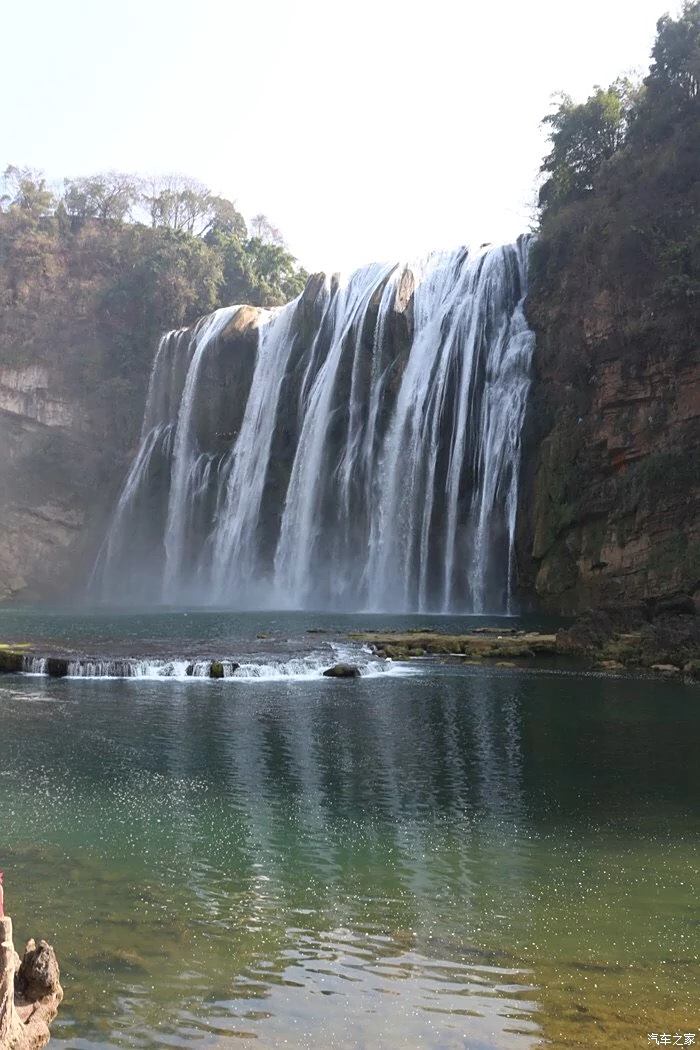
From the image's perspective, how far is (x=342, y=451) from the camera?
43.2 metres

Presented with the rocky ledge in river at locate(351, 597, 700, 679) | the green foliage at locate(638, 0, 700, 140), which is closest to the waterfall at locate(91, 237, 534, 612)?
the green foliage at locate(638, 0, 700, 140)

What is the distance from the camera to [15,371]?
57.0 m

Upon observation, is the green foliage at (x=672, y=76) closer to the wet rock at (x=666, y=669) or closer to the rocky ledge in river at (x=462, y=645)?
the rocky ledge in river at (x=462, y=645)

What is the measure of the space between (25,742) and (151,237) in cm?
5617

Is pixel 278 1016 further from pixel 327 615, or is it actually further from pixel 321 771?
pixel 327 615

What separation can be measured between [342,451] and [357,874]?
3542cm

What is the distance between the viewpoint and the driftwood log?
455cm

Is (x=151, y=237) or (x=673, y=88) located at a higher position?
(x=151, y=237)

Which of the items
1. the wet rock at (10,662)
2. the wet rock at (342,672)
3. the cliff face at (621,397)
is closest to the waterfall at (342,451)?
the cliff face at (621,397)

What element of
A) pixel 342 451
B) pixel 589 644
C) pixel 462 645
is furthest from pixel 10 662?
pixel 342 451

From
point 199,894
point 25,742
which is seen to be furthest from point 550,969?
point 25,742

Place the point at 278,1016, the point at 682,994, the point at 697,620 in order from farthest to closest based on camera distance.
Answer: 1. the point at 697,620
2. the point at 682,994
3. the point at 278,1016

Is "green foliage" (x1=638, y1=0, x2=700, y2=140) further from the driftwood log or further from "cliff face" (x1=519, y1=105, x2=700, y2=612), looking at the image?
the driftwood log

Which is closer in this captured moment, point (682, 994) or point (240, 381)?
point (682, 994)
